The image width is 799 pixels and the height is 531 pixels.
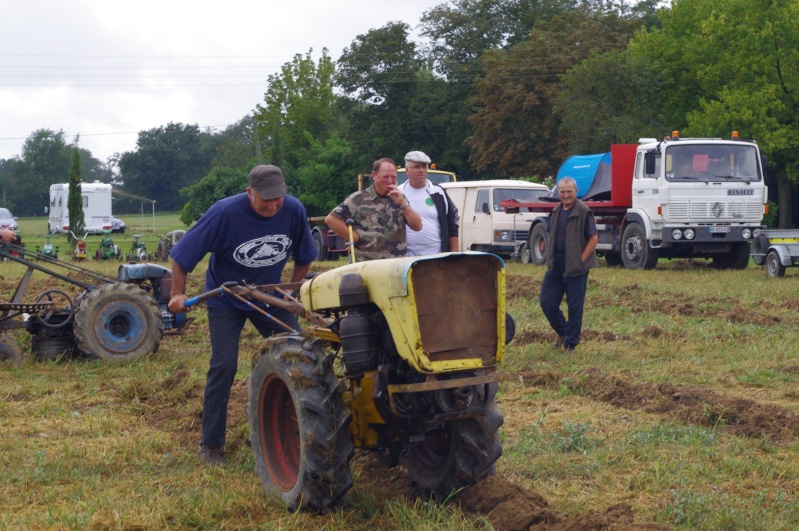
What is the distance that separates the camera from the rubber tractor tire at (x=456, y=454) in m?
5.11

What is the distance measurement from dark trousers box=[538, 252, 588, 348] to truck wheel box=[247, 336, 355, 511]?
5.11 meters

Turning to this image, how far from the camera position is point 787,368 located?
9.25 metres

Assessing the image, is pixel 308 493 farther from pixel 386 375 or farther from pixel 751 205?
pixel 751 205

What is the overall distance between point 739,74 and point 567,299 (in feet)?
90.2

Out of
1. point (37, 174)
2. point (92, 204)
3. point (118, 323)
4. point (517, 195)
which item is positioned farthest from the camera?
point (37, 174)

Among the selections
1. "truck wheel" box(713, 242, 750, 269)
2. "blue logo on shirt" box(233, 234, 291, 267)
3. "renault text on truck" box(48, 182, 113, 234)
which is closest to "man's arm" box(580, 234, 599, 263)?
"blue logo on shirt" box(233, 234, 291, 267)

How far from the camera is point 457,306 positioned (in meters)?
4.85

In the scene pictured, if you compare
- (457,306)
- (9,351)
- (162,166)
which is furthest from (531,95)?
(162,166)

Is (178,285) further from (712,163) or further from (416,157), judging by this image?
(712,163)

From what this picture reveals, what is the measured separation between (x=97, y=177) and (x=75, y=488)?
501ft

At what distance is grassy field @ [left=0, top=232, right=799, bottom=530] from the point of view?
200 inches

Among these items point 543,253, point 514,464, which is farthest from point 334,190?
point 514,464

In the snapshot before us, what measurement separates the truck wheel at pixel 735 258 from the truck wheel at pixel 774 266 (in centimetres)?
233

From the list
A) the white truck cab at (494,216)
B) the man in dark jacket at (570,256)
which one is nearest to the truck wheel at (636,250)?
the white truck cab at (494,216)
